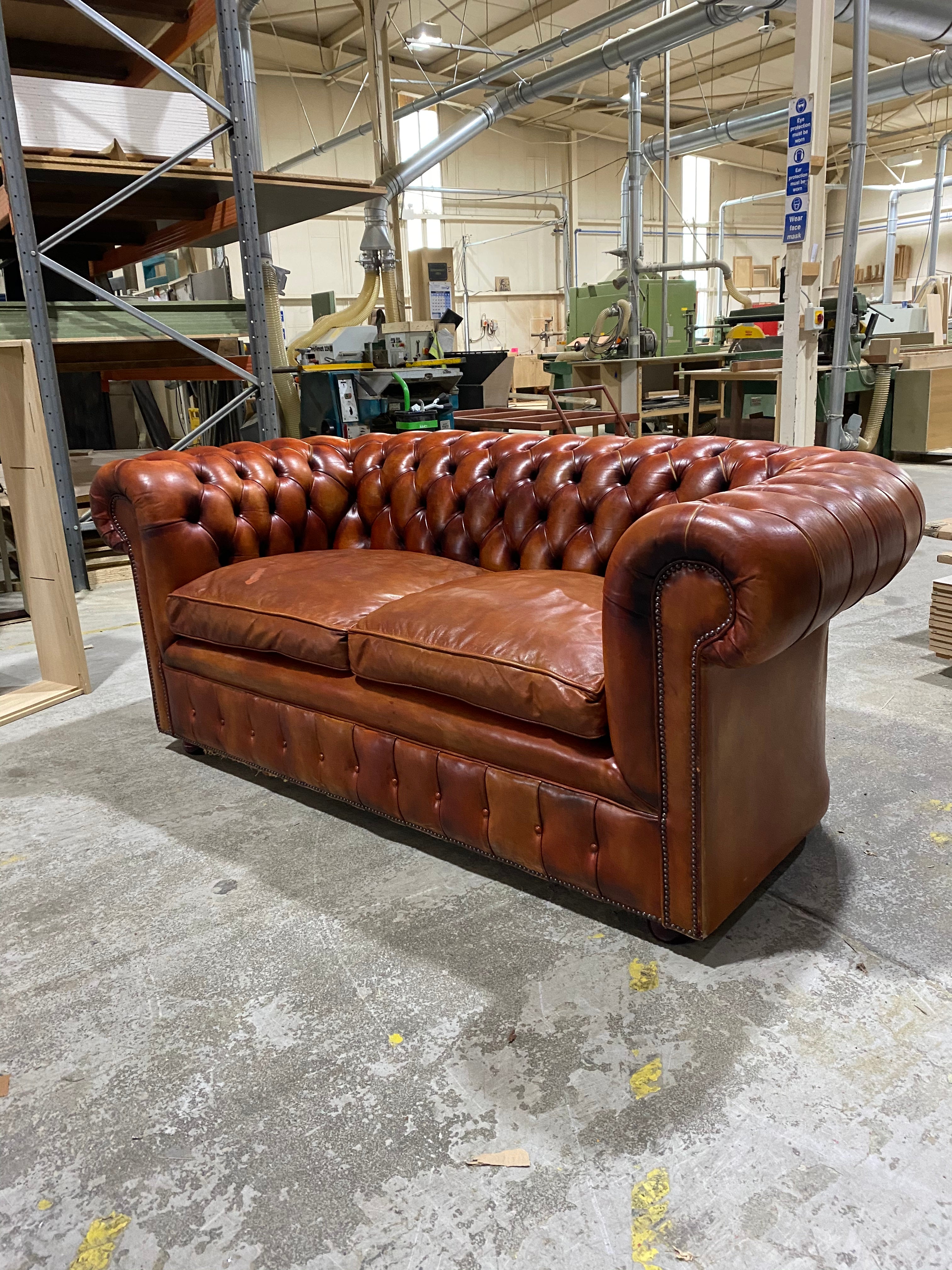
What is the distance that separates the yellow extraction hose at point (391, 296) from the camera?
7.81 meters

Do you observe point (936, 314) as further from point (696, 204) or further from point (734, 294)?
point (696, 204)

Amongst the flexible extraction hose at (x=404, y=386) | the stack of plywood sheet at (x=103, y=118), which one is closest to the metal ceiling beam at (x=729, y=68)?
the flexible extraction hose at (x=404, y=386)

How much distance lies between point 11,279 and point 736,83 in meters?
10.4

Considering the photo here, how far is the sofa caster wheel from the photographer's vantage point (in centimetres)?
157

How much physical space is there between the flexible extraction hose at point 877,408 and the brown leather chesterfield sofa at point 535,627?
504 cm

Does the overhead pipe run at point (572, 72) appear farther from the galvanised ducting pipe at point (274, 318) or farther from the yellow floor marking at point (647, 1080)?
the yellow floor marking at point (647, 1080)

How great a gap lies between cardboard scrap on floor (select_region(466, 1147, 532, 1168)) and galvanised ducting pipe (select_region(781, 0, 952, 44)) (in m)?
7.24

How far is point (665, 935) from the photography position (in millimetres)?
1577

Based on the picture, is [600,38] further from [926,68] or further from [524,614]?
[524,614]

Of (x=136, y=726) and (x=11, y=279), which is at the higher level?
(x=11, y=279)

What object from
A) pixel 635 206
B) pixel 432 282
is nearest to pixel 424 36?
pixel 635 206

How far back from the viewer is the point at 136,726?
9.03 feet

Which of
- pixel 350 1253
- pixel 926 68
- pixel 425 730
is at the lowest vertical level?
pixel 350 1253

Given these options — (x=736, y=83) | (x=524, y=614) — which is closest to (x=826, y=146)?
(x=524, y=614)
